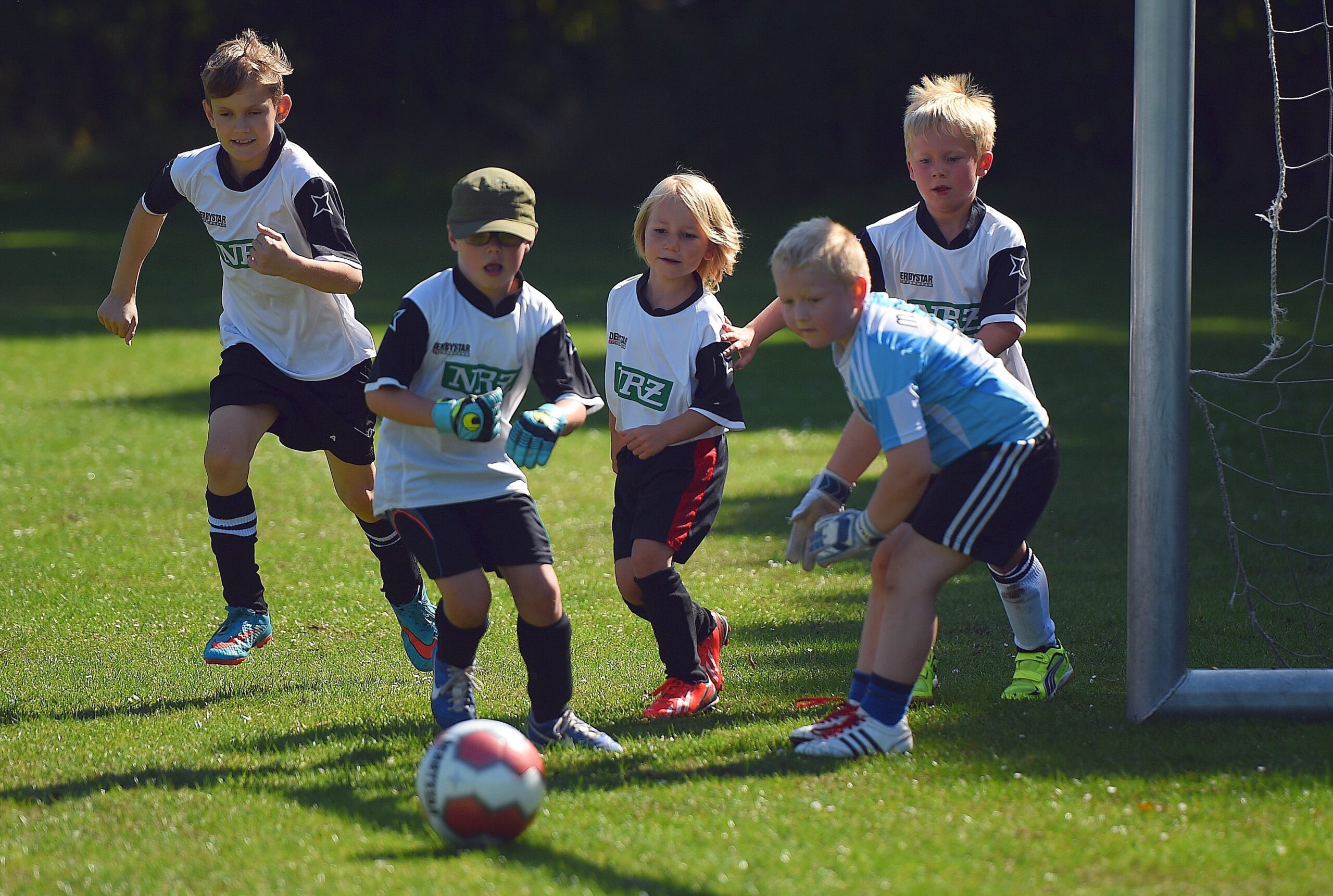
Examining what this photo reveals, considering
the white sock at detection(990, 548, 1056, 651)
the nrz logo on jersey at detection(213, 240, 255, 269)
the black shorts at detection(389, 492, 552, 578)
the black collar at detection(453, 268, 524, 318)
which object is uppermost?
the nrz logo on jersey at detection(213, 240, 255, 269)

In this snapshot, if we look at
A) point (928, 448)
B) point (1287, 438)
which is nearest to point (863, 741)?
point (928, 448)

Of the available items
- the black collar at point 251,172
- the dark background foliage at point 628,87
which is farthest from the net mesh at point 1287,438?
the dark background foliage at point 628,87

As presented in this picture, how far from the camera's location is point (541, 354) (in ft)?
14.1

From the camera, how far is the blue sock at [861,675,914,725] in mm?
4191

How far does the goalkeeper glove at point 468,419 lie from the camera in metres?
3.97

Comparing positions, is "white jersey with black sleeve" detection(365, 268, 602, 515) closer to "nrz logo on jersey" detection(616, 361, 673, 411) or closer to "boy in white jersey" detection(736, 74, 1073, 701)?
"nrz logo on jersey" detection(616, 361, 673, 411)

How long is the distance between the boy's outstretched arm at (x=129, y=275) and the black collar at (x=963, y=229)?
2884 millimetres

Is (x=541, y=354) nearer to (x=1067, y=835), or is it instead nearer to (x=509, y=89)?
(x=1067, y=835)

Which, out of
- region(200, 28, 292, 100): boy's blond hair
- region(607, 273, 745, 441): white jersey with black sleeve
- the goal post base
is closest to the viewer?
the goal post base

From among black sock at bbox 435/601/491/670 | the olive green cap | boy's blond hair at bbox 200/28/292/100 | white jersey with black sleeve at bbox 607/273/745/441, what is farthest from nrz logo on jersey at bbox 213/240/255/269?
black sock at bbox 435/601/491/670

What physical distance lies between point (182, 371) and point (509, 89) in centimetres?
2140

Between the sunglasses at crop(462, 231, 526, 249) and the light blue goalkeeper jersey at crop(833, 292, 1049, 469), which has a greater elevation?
the sunglasses at crop(462, 231, 526, 249)

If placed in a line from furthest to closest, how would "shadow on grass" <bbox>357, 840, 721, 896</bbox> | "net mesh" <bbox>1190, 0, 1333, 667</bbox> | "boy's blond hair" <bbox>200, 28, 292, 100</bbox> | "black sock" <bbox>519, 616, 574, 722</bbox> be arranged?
"net mesh" <bbox>1190, 0, 1333, 667</bbox>
"boy's blond hair" <bbox>200, 28, 292, 100</bbox>
"black sock" <bbox>519, 616, 574, 722</bbox>
"shadow on grass" <bbox>357, 840, 721, 896</bbox>

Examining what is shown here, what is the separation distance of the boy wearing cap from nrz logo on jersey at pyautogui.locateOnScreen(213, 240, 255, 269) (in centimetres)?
123
